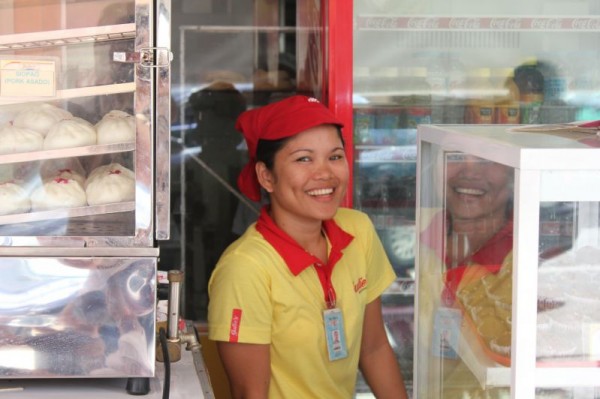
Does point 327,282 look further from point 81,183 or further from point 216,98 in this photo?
point 216,98

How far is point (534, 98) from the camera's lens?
310cm

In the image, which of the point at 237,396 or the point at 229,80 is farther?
the point at 229,80

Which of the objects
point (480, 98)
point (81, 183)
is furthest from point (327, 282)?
point (480, 98)

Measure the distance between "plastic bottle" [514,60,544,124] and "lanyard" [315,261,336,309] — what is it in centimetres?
102

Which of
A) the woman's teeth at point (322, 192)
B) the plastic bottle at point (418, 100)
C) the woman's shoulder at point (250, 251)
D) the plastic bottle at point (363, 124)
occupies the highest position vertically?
the plastic bottle at point (418, 100)

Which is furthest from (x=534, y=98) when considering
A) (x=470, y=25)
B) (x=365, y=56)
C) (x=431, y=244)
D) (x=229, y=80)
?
(x=229, y=80)

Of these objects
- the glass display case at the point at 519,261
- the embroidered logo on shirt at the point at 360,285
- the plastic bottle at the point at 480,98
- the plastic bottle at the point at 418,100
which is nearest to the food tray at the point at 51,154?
the glass display case at the point at 519,261

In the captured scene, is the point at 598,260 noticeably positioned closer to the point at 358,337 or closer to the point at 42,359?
the point at 358,337

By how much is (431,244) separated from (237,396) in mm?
574

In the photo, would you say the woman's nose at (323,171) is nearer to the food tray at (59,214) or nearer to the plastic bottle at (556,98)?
the food tray at (59,214)

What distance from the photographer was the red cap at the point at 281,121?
7.71 ft

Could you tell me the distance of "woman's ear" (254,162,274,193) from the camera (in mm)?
2432

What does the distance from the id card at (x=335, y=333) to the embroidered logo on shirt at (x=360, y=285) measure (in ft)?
0.37

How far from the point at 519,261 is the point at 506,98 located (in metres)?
1.53
